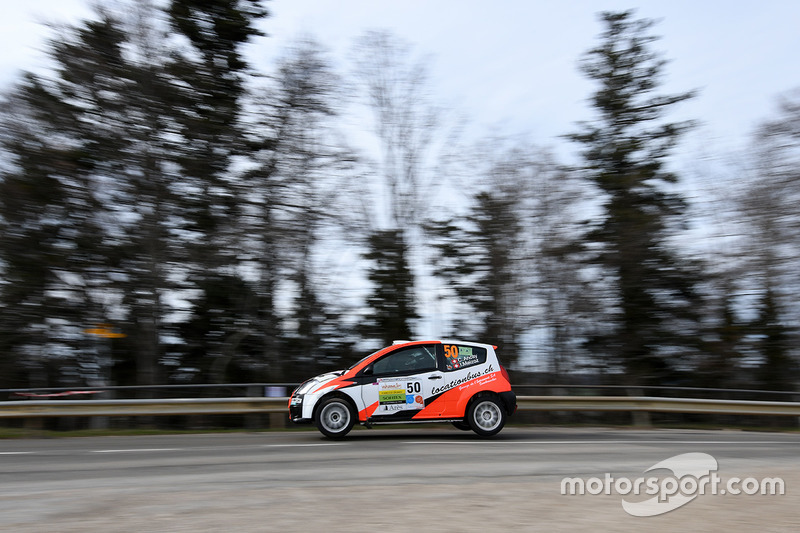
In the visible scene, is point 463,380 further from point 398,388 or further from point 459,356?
point 398,388

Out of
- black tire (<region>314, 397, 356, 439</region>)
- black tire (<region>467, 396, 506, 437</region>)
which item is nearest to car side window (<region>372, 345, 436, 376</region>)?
black tire (<region>314, 397, 356, 439</region>)

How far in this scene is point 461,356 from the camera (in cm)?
1233

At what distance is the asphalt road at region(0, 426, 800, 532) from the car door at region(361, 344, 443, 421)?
1.78ft

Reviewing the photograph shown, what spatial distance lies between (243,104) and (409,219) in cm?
655

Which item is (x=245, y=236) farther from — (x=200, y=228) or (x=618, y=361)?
(x=618, y=361)

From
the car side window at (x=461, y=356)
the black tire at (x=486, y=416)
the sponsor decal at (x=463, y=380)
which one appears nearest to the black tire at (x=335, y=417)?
the sponsor decal at (x=463, y=380)

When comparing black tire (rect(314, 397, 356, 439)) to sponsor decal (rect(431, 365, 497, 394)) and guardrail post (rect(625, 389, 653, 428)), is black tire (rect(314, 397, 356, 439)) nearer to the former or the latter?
sponsor decal (rect(431, 365, 497, 394))

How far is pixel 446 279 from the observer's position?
71.5 feet

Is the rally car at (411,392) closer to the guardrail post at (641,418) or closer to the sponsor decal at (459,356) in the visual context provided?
the sponsor decal at (459,356)

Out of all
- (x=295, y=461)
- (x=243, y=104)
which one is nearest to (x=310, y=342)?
(x=243, y=104)

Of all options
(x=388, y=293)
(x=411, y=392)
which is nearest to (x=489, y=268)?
(x=388, y=293)

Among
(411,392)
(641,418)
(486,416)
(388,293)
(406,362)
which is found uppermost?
(388,293)

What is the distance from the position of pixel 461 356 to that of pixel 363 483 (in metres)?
5.04

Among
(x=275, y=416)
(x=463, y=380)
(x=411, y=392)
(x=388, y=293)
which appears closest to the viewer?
(x=411, y=392)
